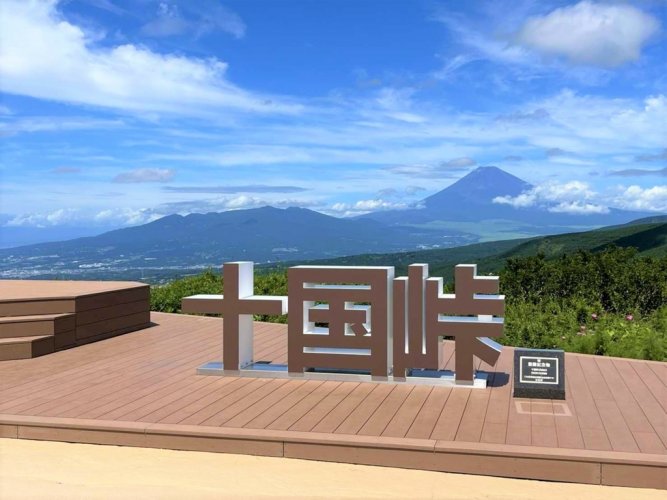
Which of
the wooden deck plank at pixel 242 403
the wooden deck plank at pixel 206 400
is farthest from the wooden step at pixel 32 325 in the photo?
the wooden deck plank at pixel 242 403

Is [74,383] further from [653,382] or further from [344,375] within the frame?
[653,382]

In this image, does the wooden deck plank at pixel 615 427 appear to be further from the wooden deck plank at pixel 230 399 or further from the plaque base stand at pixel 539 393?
the wooden deck plank at pixel 230 399

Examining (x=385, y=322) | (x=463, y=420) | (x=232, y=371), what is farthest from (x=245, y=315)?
(x=463, y=420)

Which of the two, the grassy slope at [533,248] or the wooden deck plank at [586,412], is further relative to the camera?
the grassy slope at [533,248]

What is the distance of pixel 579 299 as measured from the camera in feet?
42.0

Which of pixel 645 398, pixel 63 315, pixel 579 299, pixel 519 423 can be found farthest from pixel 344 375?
pixel 579 299

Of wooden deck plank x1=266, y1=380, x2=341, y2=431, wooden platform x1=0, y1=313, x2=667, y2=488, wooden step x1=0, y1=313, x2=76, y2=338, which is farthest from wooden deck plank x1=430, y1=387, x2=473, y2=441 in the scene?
wooden step x1=0, y1=313, x2=76, y2=338

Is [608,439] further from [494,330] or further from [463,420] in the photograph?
[494,330]

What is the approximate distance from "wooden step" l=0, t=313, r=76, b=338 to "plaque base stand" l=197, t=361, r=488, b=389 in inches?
110

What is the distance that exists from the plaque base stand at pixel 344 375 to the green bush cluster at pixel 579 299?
2.69m

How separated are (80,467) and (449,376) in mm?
3979

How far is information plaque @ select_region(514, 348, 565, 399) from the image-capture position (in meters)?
7.22

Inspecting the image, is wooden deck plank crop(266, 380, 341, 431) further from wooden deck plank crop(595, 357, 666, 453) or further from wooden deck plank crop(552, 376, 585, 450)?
wooden deck plank crop(595, 357, 666, 453)

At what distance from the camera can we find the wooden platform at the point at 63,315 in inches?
384
